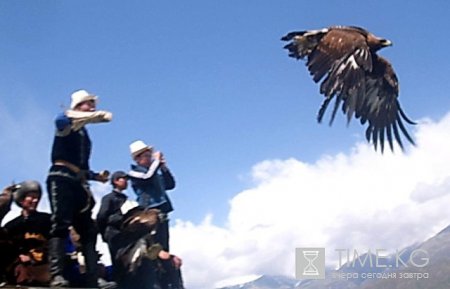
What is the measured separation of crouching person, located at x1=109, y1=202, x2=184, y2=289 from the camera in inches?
225

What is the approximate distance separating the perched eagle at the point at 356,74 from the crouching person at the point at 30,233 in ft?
11.9

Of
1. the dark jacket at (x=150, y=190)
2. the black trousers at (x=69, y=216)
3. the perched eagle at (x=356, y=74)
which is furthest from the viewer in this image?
the perched eagle at (x=356, y=74)

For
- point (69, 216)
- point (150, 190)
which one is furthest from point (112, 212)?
point (69, 216)

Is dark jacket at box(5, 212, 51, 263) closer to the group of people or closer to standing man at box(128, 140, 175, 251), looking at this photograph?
the group of people

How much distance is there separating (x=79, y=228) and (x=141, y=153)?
1.10 m

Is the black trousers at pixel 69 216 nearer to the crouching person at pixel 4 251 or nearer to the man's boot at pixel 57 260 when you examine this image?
the man's boot at pixel 57 260

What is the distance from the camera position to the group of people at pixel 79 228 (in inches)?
210

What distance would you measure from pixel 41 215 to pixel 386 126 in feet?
16.7

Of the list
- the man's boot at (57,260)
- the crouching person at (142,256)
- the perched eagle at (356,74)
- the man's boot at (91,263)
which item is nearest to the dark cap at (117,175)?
the crouching person at (142,256)

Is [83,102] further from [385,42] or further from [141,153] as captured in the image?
[385,42]

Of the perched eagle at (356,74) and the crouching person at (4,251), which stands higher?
the perched eagle at (356,74)

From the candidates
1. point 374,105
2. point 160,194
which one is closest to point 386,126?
point 374,105

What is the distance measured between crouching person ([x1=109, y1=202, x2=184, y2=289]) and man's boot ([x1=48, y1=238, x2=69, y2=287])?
684mm

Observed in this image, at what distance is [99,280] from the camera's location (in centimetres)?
556
